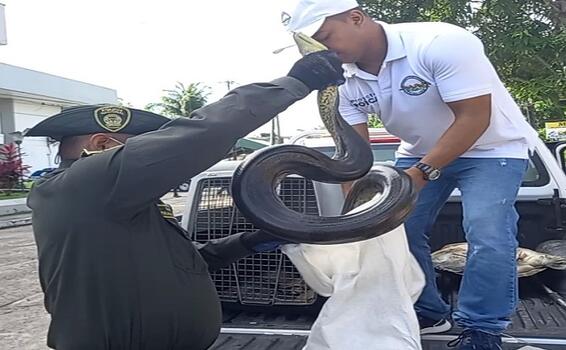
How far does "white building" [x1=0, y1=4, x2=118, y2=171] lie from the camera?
110 ft

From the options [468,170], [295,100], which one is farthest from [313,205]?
[295,100]

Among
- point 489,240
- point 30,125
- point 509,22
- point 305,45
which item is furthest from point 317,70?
point 30,125

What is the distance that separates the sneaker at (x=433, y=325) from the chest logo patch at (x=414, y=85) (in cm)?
97

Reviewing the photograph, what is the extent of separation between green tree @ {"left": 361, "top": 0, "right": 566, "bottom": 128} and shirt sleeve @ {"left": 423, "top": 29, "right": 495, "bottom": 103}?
7449 millimetres

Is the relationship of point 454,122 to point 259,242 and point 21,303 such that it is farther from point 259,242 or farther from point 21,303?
point 21,303

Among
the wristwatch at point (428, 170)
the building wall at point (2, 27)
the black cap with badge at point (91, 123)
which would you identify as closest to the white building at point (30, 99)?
the building wall at point (2, 27)

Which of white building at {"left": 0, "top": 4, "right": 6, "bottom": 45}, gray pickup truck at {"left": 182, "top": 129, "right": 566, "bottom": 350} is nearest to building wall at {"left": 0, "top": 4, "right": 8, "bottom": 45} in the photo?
white building at {"left": 0, "top": 4, "right": 6, "bottom": 45}

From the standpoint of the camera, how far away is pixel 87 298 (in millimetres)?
1827

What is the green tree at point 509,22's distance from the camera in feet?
32.1

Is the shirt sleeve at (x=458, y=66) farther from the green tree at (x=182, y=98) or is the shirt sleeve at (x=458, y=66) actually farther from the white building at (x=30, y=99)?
the green tree at (x=182, y=98)

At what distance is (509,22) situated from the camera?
9961mm

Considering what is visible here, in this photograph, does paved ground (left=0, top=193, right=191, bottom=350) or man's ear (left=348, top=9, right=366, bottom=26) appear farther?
paved ground (left=0, top=193, right=191, bottom=350)

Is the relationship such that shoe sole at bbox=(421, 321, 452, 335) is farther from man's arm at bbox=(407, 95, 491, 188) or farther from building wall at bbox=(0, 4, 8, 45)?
building wall at bbox=(0, 4, 8, 45)

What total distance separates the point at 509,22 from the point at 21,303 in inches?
300
